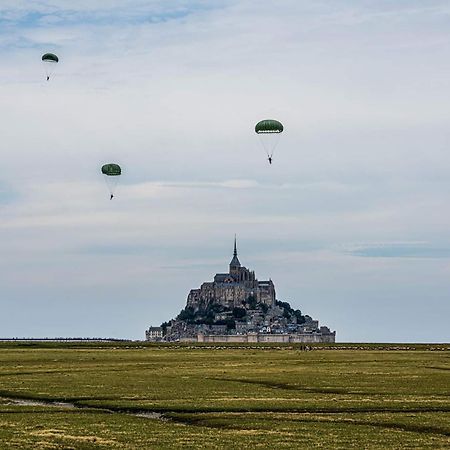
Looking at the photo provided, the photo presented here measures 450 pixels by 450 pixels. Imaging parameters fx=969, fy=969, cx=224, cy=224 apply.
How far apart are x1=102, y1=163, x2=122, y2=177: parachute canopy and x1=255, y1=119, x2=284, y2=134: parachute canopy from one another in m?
16.5

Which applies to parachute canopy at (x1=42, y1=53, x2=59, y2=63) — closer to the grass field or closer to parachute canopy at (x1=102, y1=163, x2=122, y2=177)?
parachute canopy at (x1=102, y1=163, x2=122, y2=177)

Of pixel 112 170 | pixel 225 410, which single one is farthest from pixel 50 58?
pixel 225 410

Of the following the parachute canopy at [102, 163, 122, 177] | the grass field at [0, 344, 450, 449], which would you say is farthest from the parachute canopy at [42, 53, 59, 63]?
the grass field at [0, 344, 450, 449]

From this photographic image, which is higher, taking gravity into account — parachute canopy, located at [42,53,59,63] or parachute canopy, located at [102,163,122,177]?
parachute canopy, located at [42,53,59,63]

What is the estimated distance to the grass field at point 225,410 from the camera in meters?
39.8

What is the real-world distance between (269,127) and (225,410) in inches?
1687

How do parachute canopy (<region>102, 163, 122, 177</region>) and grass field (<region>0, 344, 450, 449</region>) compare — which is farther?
parachute canopy (<region>102, 163, 122, 177</region>)

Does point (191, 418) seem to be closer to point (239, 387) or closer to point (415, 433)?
point (415, 433)

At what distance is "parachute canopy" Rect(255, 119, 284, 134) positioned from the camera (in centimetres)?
8831

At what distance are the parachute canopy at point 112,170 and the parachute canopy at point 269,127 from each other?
1653 cm

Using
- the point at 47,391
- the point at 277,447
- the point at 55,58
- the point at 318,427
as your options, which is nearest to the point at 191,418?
the point at 318,427

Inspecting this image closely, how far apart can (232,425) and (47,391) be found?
21.6 m

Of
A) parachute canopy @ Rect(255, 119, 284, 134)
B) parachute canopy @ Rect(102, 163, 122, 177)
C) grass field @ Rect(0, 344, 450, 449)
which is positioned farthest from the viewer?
parachute canopy @ Rect(102, 163, 122, 177)

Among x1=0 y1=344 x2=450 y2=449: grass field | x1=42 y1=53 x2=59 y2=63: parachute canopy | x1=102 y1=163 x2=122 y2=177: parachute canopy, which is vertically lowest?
x1=0 y1=344 x2=450 y2=449: grass field
